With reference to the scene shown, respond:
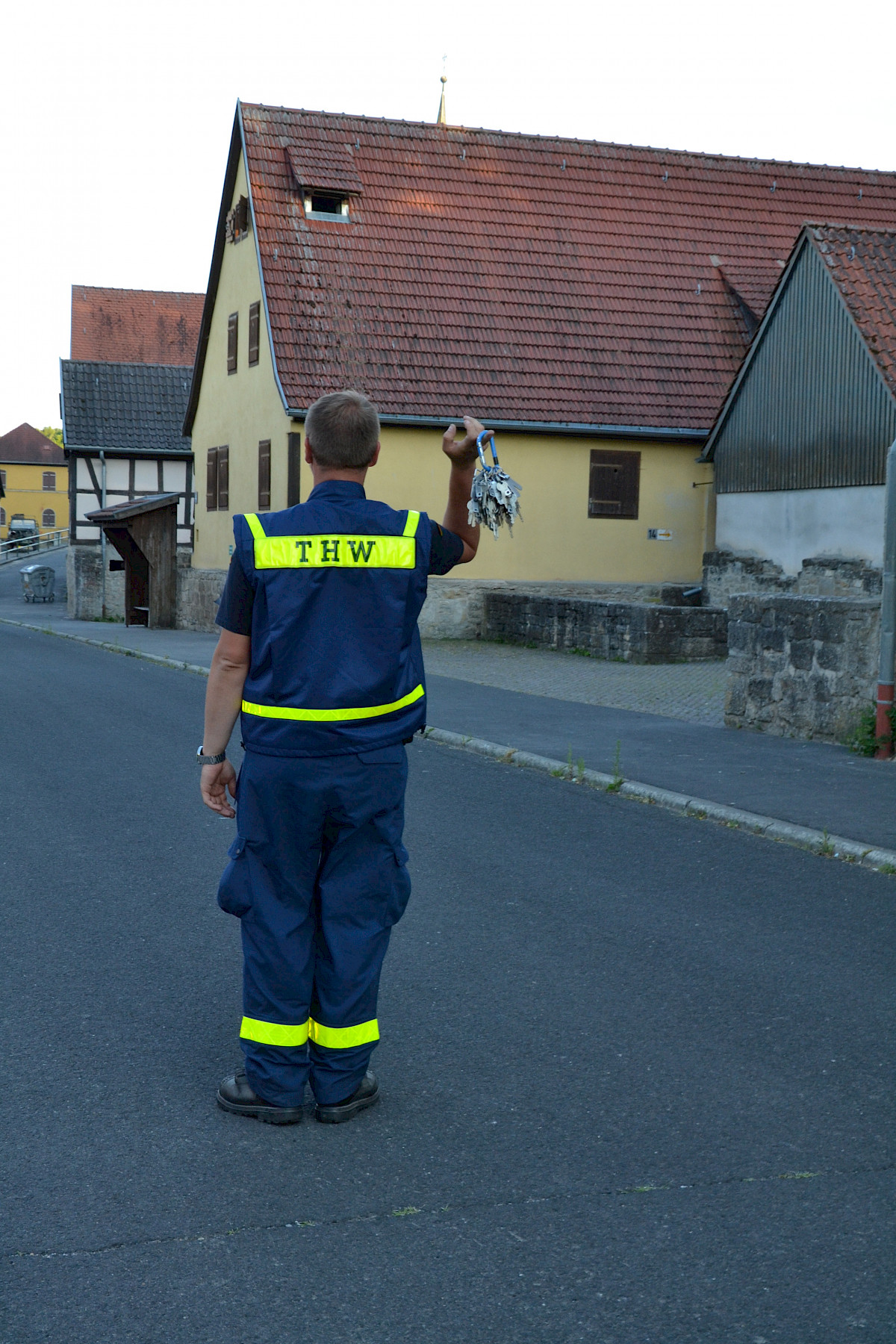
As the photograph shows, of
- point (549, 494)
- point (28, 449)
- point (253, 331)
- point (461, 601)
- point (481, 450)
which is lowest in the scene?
point (461, 601)

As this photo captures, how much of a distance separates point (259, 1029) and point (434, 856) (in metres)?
3.54

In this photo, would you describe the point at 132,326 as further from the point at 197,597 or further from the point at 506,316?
the point at 506,316

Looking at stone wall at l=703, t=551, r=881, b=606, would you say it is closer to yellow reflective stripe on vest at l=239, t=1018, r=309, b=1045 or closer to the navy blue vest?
the navy blue vest

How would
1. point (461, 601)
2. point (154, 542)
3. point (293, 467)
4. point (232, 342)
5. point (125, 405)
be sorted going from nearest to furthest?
point (293, 467) → point (461, 601) → point (232, 342) → point (154, 542) → point (125, 405)

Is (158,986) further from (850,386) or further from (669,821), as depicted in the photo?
(850,386)

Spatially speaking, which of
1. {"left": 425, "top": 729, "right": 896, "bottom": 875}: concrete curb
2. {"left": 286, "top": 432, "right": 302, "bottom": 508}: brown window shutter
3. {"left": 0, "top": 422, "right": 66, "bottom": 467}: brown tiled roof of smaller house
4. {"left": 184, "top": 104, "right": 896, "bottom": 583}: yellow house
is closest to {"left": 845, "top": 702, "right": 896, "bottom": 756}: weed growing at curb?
{"left": 425, "top": 729, "right": 896, "bottom": 875}: concrete curb

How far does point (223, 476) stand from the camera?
104ft

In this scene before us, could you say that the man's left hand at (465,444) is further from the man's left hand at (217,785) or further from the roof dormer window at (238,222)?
the roof dormer window at (238,222)

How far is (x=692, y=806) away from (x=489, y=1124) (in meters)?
5.17

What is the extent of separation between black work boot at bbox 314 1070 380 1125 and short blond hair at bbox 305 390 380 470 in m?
1.66

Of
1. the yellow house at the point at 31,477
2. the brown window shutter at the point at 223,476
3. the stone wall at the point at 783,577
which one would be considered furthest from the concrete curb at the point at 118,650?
the yellow house at the point at 31,477

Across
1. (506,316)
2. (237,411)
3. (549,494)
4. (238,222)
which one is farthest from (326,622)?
(238,222)

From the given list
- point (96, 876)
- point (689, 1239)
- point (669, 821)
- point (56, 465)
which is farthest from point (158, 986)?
point (56, 465)

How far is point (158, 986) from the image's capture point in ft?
16.9
